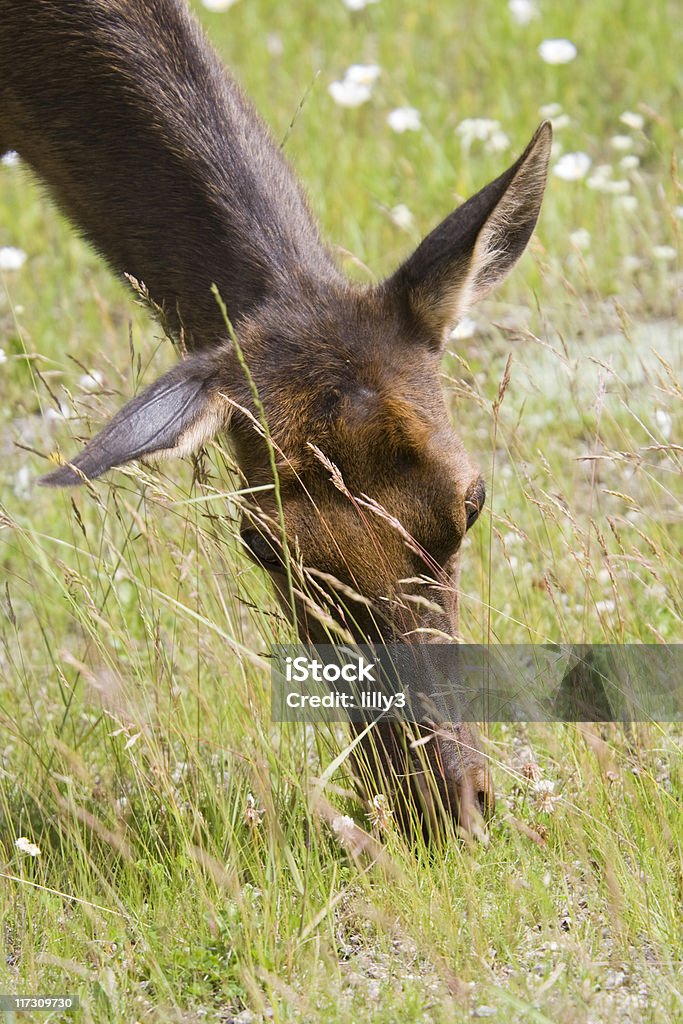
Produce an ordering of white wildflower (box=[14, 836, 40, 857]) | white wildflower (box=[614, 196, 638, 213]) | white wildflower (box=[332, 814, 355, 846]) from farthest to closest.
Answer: white wildflower (box=[614, 196, 638, 213]), white wildflower (box=[14, 836, 40, 857]), white wildflower (box=[332, 814, 355, 846])

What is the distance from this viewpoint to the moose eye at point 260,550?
3.80 m

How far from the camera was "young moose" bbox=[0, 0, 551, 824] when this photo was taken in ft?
11.9

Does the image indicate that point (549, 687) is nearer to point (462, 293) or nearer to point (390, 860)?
point (390, 860)

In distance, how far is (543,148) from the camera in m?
3.95

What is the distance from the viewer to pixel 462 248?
12.8ft

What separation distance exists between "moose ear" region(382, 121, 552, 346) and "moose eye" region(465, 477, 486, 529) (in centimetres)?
50

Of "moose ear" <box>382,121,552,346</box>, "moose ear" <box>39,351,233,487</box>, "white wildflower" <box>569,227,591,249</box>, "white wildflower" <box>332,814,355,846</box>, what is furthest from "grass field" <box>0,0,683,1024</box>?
"white wildflower" <box>569,227,591,249</box>

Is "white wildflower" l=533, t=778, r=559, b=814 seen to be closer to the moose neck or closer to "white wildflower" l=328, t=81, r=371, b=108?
the moose neck

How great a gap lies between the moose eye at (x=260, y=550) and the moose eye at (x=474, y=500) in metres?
0.55

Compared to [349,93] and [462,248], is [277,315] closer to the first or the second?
[462,248]

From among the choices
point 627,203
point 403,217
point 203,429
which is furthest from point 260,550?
point 627,203

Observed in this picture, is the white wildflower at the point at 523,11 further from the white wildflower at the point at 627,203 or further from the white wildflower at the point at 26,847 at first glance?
the white wildflower at the point at 26,847

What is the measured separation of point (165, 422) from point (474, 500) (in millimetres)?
907

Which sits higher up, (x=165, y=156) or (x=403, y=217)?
(x=165, y=156)
